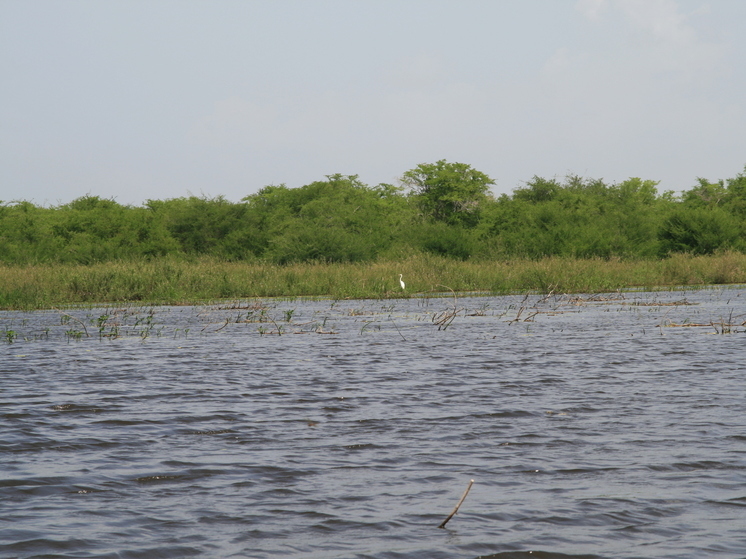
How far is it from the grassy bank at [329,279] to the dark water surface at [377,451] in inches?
566

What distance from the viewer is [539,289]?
29.7 m

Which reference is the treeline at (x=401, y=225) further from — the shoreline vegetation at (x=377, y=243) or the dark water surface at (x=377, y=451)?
the dark water surface at (x=377, y=451)

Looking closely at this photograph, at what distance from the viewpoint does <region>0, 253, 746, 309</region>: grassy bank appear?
90.6 feet

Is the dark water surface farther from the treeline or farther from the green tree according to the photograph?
the green tree


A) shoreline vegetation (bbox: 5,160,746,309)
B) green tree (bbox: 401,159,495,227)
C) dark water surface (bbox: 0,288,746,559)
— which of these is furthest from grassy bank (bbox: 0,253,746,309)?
green tree (bbox: 401,159,495,227)

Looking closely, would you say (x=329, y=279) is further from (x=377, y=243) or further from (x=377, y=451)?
(x=377, y=451)

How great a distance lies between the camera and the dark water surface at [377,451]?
459cm

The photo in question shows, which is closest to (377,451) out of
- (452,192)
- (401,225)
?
(401,225)

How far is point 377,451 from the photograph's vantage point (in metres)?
6.52

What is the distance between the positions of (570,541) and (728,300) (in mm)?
21395

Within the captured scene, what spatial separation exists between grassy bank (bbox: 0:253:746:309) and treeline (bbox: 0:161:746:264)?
5788 millimetres

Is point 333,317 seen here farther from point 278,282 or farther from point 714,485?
point 714,485

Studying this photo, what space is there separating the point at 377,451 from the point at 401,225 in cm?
5236

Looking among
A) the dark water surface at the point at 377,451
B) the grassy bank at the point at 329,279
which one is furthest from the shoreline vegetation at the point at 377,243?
the dark water surface at the point at 377,451
